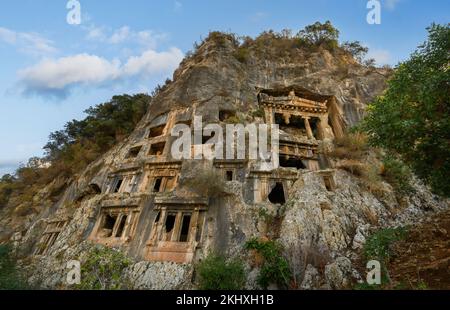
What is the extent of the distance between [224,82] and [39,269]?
60.6ft

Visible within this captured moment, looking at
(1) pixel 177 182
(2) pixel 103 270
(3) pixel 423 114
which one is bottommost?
(2) pixel 103 270

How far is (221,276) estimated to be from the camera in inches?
462

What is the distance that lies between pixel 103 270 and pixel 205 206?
5.96 meters

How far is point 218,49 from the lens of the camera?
92.1 ft

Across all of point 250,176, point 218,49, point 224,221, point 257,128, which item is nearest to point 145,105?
point 218,49

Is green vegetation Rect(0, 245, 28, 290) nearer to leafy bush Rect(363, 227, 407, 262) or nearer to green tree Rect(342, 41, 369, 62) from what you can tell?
leafy bush Rect(363, 227, 407, 262)

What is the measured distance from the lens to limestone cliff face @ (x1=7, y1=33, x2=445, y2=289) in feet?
45.2

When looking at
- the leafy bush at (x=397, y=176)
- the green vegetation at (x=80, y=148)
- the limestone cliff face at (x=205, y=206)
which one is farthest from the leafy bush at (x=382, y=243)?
the green vegetation at (x=80, y=148)

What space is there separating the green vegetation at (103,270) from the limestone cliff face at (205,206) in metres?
0.50

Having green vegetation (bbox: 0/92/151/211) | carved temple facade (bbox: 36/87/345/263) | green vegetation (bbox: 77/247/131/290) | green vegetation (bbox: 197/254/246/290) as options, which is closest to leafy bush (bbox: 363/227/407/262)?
carved temple facade (bbox: 36/87/345/263)

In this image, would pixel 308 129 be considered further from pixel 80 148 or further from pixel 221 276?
pixel 80 148

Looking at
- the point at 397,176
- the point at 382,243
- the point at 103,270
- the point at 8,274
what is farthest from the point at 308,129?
the point at 8,274

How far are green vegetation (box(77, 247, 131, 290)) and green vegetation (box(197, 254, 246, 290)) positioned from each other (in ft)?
14.2

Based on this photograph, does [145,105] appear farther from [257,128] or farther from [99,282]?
[99,282]
